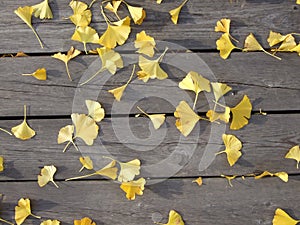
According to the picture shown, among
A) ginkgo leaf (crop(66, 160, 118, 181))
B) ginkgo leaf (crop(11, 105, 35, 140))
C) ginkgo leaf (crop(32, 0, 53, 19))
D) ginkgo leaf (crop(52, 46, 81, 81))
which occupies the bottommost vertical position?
ginkgo leaf (crop(66, 160, 118, 181))

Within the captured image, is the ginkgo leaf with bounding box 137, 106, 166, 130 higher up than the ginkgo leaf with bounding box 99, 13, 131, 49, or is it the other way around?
the ginkgo leaf with bounding box 99, 13, 131, 49

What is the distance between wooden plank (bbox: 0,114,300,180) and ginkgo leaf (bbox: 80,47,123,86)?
0.38 ft

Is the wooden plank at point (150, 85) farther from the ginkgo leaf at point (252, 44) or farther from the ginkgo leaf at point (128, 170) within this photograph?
the ginkgo leaf at point (128, 170)

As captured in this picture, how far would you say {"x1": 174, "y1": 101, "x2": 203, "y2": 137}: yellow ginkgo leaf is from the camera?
104 centimetres

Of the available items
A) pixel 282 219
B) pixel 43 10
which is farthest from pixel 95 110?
pixel 282 219

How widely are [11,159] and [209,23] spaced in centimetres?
55

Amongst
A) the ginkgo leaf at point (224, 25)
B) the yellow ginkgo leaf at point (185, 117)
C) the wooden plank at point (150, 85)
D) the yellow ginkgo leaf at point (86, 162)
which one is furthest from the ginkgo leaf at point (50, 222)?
the ginkgo leaf at point (224, 25)

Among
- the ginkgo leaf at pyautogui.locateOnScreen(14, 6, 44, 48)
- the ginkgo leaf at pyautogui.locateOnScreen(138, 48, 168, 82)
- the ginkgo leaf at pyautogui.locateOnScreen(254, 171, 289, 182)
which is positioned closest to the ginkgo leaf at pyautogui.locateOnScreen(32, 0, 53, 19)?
the ginkgo leaf at pyautogui.locateOnScreen(14, 6, 44, 48)

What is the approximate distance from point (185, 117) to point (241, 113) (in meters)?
0.12

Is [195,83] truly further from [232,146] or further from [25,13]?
[25,13]

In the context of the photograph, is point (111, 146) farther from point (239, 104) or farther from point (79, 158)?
point (239, 104)

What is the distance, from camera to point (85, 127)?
1052 millimetres

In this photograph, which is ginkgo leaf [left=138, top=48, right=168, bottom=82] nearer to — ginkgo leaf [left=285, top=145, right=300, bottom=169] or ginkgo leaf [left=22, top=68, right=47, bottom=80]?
ginkgo leaf [left=22, top=68, right=47, bottom=80]

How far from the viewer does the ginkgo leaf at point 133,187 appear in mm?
1055
